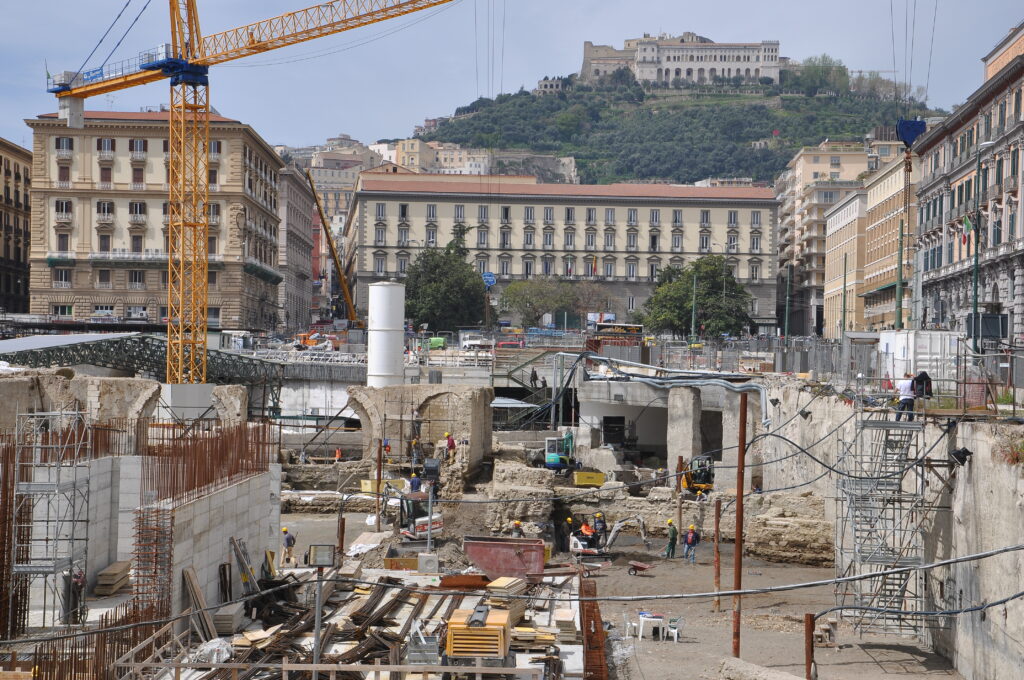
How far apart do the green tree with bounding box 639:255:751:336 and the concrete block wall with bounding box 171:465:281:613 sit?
240 ft

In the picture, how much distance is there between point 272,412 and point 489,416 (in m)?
15.1

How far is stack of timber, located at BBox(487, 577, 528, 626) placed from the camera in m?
17.8

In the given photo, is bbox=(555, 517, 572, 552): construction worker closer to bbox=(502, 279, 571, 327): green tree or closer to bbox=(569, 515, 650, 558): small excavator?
bbox=(569, 515, 650, 558): small excavator

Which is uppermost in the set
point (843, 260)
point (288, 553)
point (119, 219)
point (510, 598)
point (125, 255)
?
point (119, 219)

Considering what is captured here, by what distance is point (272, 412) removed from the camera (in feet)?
158

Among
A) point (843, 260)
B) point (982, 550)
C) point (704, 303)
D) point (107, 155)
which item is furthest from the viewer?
point (843, 260)

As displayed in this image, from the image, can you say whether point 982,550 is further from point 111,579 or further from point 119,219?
point 119,219

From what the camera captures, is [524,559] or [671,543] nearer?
[524,559]

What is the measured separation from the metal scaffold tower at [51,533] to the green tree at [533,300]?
83.4 m

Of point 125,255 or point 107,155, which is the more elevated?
point 107,155

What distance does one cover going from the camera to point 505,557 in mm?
21938

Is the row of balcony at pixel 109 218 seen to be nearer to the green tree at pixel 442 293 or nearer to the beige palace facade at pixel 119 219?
the beige palace facade at pixel 119 219

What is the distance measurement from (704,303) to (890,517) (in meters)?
72.5

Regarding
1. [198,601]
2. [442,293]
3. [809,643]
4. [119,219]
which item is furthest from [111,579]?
[442,293]
